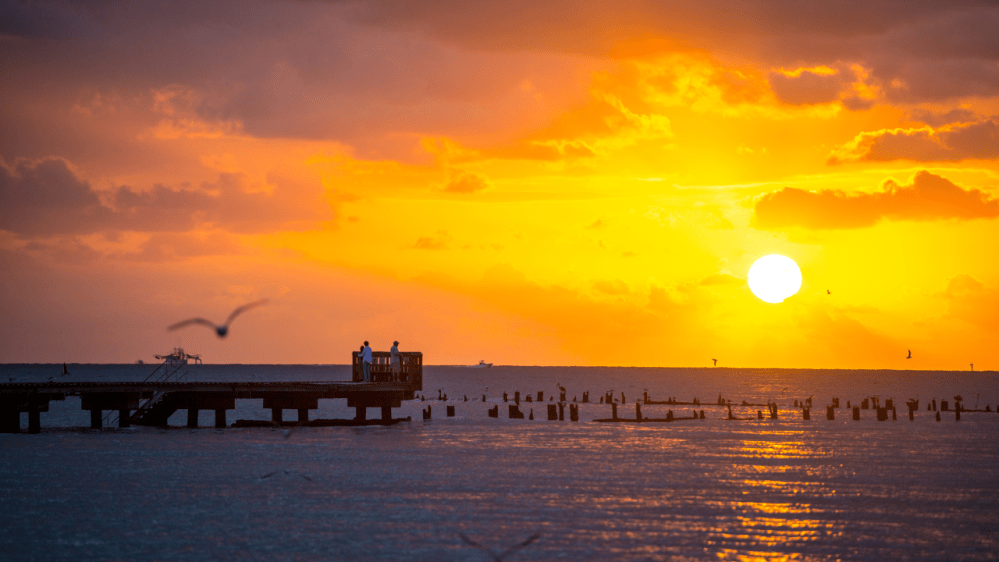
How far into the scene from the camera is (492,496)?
31156mm

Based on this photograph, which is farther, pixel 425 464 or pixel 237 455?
pixel 237 455

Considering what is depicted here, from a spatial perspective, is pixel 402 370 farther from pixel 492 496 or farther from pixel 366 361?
pixel 492 496

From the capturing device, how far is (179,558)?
74.9ft

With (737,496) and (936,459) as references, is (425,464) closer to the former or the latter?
(737,496)

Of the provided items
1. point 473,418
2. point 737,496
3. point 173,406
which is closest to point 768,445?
point 737,496

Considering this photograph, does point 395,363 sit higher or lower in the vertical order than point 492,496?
higher

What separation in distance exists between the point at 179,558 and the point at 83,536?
4333 mm

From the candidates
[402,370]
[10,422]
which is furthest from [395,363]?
[10,422]

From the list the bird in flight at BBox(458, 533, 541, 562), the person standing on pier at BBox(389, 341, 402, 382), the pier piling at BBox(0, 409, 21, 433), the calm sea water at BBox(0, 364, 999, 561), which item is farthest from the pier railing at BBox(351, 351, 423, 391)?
the bird in flight at BBox(458, 533, 541, 562)

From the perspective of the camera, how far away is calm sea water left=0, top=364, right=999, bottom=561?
78.8 feet

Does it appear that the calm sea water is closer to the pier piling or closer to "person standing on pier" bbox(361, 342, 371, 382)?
the pier piling

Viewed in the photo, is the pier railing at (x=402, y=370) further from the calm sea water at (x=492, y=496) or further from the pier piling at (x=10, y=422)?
the pier piling at (x=10, y=422)

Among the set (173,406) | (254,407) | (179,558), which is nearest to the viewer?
(179,558)

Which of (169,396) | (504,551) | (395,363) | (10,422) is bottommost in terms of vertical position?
(504,551)
